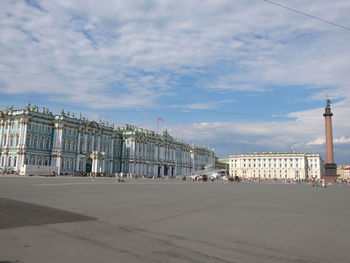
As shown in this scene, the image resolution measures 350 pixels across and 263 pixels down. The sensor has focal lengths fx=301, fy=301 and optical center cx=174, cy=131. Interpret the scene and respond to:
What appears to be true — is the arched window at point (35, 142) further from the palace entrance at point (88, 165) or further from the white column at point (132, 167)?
the white column at point (132, 167)

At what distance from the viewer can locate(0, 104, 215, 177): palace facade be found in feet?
219

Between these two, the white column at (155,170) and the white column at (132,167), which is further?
the white column at (155,170)

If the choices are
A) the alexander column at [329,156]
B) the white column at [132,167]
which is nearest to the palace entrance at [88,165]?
the white column at [132,167]

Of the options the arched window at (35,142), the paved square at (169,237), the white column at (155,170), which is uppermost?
the arched window at (35,142)

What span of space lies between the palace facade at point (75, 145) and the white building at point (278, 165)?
64413 millimetres

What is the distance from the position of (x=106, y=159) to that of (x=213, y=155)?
261 ft

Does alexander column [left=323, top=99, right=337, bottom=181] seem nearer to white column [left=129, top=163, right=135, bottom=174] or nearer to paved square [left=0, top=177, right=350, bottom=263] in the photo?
white column [left=129, top=163, right=135, bottom=174]

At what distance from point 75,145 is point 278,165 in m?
112

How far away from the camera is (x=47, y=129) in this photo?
71500 mm

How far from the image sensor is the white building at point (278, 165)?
149125 millimetres

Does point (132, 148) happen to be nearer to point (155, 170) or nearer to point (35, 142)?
point (155, 170)

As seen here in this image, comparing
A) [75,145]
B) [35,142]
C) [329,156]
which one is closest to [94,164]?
[75,145]

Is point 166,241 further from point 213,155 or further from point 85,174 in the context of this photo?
point 213,155

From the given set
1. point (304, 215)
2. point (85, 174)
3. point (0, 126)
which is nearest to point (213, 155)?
point (85, 174)
